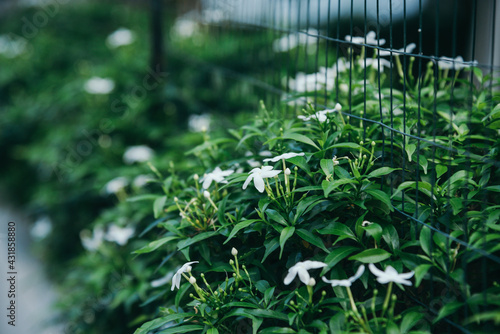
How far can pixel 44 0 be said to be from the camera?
6.25 meters

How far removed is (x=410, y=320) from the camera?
3.45 ft

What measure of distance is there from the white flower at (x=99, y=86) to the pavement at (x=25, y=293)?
98 centimetres

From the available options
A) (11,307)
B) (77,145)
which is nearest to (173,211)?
(11,307)

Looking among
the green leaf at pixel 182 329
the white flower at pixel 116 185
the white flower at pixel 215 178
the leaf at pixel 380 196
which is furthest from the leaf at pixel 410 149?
the white flower at pixel 116 185

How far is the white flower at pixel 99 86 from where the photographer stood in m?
3.16

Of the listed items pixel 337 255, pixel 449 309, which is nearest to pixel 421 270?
pixel 449 309

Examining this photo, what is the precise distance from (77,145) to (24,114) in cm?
96

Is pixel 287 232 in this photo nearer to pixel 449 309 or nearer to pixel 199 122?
pixel 449 309

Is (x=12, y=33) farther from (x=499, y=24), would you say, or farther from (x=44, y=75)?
(x=499, y=24)

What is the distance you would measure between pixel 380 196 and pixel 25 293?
2.24 meters

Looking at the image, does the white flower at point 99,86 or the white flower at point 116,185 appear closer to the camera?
the white flower at point 116,185

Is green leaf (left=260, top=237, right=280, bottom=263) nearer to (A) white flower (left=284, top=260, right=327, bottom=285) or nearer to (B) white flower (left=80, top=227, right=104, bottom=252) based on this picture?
(A) white flower (left=284, top=260, right=327, bottom=285)

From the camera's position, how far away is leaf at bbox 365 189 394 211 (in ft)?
3.88

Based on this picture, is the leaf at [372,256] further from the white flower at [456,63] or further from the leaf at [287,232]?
the white flower at [456,63]
